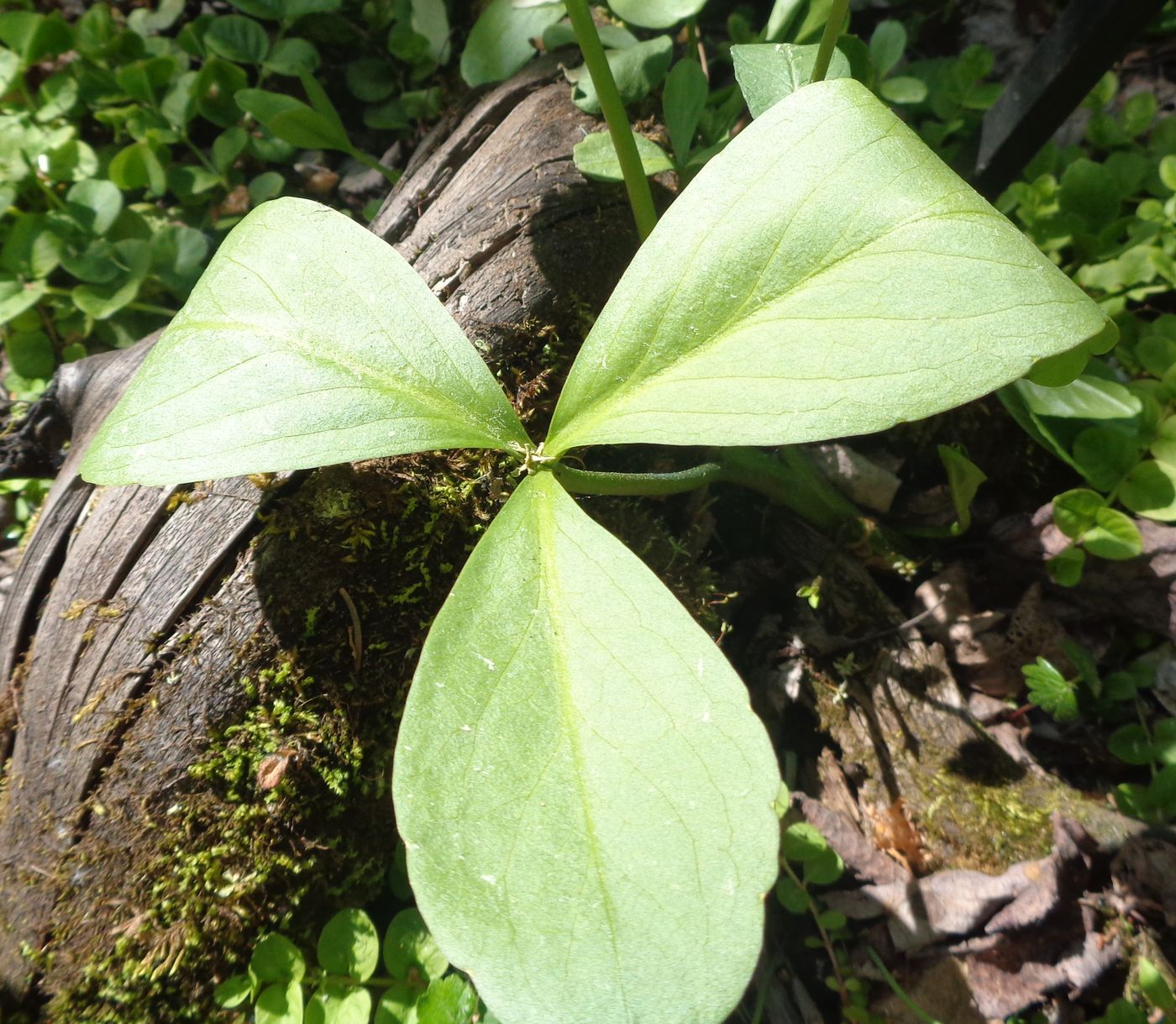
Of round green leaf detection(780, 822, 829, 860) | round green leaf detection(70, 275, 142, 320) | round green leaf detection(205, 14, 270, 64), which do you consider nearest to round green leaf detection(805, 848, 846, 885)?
round green leaf detection(780, 822, 829, 860)

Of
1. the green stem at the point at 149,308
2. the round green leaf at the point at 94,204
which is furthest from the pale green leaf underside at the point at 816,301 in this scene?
the round green leaf at the point at 94,204

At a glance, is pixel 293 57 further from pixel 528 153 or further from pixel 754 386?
pixel 754 386

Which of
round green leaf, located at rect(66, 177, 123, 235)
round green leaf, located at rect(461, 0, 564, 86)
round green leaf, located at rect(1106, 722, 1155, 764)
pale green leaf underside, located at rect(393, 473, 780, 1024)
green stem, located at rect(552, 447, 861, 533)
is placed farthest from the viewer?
round green leaf, located at rect(66, 177, 123, 235)

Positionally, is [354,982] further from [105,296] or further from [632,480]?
[105,296]

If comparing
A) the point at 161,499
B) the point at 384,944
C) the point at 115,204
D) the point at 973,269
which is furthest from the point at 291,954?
the point at 115,204

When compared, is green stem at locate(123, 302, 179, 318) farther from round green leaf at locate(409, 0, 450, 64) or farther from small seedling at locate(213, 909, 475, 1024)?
small seedling at locate(213, 909, 475, 1024)

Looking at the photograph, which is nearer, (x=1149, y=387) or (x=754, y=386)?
(x=754, y=386)

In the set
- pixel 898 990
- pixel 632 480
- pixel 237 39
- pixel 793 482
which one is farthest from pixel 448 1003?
pixel 237 39

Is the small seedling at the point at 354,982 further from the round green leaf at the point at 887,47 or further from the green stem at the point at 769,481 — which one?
the round green leaf at the point at 887,47
